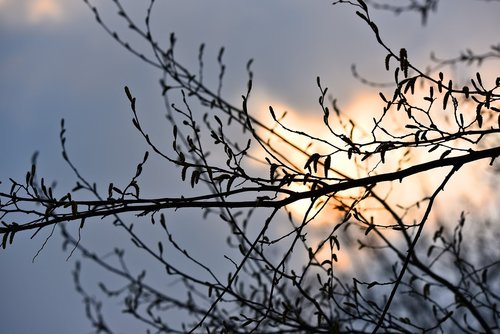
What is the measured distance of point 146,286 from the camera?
3836 millimetres

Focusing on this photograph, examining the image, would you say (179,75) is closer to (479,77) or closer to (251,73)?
(251,73)

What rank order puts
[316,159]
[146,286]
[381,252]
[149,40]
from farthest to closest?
[381,252], [146,286], [149,40], [316,159]

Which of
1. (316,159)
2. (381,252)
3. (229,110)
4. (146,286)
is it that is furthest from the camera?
(381,252)

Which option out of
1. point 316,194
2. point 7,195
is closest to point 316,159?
point 316,194

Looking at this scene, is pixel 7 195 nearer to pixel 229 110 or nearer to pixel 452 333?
pixel 229 110

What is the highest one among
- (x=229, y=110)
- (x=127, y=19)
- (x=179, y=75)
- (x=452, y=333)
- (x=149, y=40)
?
(x=452, y=333)

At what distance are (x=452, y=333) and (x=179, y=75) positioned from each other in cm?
1541

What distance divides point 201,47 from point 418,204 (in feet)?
5.14

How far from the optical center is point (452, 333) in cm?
1627

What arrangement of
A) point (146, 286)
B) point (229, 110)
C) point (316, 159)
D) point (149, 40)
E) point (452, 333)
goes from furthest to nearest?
point (452, 333), point (146, 286), point (149, 40), point (229, 110), point (316, 159)

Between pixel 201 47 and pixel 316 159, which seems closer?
pixel 316 159

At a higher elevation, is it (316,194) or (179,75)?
(179,75)

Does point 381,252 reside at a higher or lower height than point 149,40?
higher

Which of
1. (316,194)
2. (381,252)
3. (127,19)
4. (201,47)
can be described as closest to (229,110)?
(201,47)
